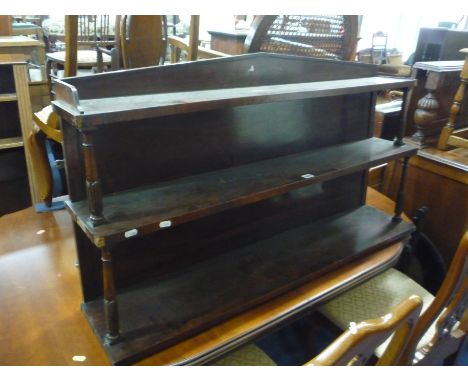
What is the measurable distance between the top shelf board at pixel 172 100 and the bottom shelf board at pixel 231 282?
0.46 m

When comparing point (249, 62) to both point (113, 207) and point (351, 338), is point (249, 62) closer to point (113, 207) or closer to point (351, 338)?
point (113, 207)

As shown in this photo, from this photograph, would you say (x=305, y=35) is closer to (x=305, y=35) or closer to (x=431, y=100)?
(x=305, y=35)

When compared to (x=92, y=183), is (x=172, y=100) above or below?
above

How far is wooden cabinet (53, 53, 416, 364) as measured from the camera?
81 cm

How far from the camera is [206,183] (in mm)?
990

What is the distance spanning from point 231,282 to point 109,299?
345mm

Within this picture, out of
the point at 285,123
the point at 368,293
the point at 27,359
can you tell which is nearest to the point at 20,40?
the point at 285,123

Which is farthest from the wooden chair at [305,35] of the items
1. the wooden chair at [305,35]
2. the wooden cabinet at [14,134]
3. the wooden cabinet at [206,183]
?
the wooden cabinet at [14,134]

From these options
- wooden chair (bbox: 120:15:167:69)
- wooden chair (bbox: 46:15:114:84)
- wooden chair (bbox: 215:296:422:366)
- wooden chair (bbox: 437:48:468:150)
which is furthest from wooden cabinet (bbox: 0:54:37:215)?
wooden chair (bbox: 215:296:422:366)

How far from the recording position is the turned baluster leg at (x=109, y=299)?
780mm

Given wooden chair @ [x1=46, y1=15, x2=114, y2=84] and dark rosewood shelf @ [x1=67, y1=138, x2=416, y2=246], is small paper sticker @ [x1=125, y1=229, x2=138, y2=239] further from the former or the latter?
wooden chair @ [x1=46, y1=15, x2=114, y2=84]

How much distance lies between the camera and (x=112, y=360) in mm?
819

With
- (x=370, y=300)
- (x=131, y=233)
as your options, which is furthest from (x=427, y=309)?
(x=131, y=233)

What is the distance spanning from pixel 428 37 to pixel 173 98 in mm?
2545
